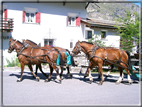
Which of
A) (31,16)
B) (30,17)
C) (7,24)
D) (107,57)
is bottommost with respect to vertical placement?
(107,57)

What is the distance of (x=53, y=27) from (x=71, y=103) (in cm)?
1383

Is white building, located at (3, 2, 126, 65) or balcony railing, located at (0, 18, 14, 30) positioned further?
white building, located at (3, 2, 126, 65)

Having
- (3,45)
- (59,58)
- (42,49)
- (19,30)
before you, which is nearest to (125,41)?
(59,58)

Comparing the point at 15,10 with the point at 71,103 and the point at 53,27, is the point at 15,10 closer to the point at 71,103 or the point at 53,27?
the point at 53,27

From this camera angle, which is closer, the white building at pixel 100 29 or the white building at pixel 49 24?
the white building at pixel 49 24

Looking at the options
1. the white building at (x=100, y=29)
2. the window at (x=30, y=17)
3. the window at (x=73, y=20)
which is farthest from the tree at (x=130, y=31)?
the window at (x=30, y=17)

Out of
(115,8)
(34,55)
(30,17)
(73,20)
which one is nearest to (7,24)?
(30,17)

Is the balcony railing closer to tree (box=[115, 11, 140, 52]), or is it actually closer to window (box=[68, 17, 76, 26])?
window (box=[68, 17, 76, 26])

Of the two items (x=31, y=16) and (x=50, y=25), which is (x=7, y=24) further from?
(x=50, y=25)

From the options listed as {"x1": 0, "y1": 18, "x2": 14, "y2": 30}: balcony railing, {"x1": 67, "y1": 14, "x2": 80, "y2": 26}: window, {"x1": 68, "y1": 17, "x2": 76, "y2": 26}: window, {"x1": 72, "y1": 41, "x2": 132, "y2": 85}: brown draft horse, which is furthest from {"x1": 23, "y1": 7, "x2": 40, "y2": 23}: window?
{"x1": 72, "y1": 41, "x2": 132, "y2": 85}: brown draft horse

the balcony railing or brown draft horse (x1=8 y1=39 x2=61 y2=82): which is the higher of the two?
the balcony railing

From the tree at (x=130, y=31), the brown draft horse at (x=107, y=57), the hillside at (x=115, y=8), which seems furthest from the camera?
the hillside at (x=115, y=8)

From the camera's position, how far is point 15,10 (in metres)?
16.3

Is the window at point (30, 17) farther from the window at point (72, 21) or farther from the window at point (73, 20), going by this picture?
the window at point (72, 21)
